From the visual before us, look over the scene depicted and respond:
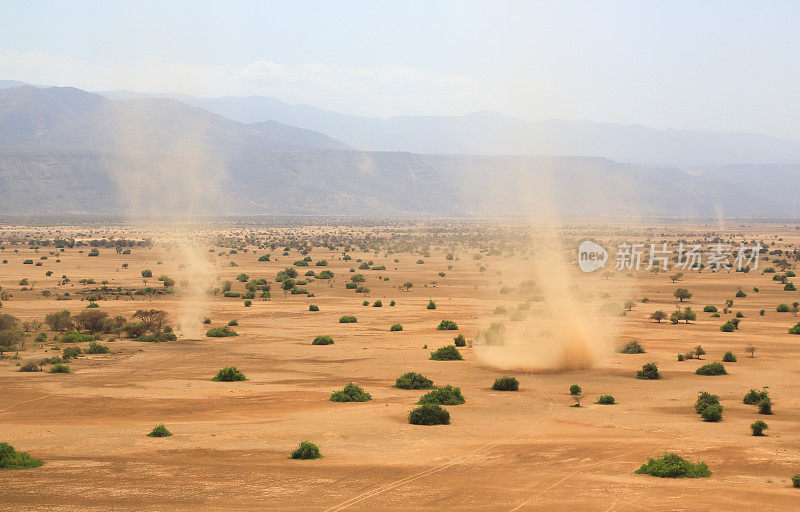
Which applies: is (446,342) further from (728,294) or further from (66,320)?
(728,294)

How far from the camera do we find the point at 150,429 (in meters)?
22.8

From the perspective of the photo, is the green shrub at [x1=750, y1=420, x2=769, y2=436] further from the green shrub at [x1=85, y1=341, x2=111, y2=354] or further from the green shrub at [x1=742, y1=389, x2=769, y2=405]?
the green shrub at [x1=85, y1=341, x2=111, y2=354]

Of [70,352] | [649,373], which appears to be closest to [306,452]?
[649,373]

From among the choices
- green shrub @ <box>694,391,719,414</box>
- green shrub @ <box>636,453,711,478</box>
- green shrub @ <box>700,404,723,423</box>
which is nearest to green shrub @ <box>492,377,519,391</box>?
green shrub @ <box>694,391,719,414</box>

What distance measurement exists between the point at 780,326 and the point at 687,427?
27.0 m

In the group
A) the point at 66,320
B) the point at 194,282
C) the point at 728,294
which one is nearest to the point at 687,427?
the point at 66,320

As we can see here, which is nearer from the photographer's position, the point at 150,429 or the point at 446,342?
the point at 150,429

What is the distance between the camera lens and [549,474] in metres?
18.7

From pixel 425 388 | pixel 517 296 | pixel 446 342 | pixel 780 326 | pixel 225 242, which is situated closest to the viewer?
pixel 425 388

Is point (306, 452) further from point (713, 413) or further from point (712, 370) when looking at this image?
point (712, 370)

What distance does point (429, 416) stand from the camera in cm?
2383

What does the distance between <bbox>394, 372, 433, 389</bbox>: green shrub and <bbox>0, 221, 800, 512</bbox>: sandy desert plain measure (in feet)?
2.34

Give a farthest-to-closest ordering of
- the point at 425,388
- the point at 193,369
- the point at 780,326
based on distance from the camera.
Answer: the point at 780,326 → the point at 193,369 → the point at 425,388

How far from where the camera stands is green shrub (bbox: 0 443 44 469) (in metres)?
18.6
